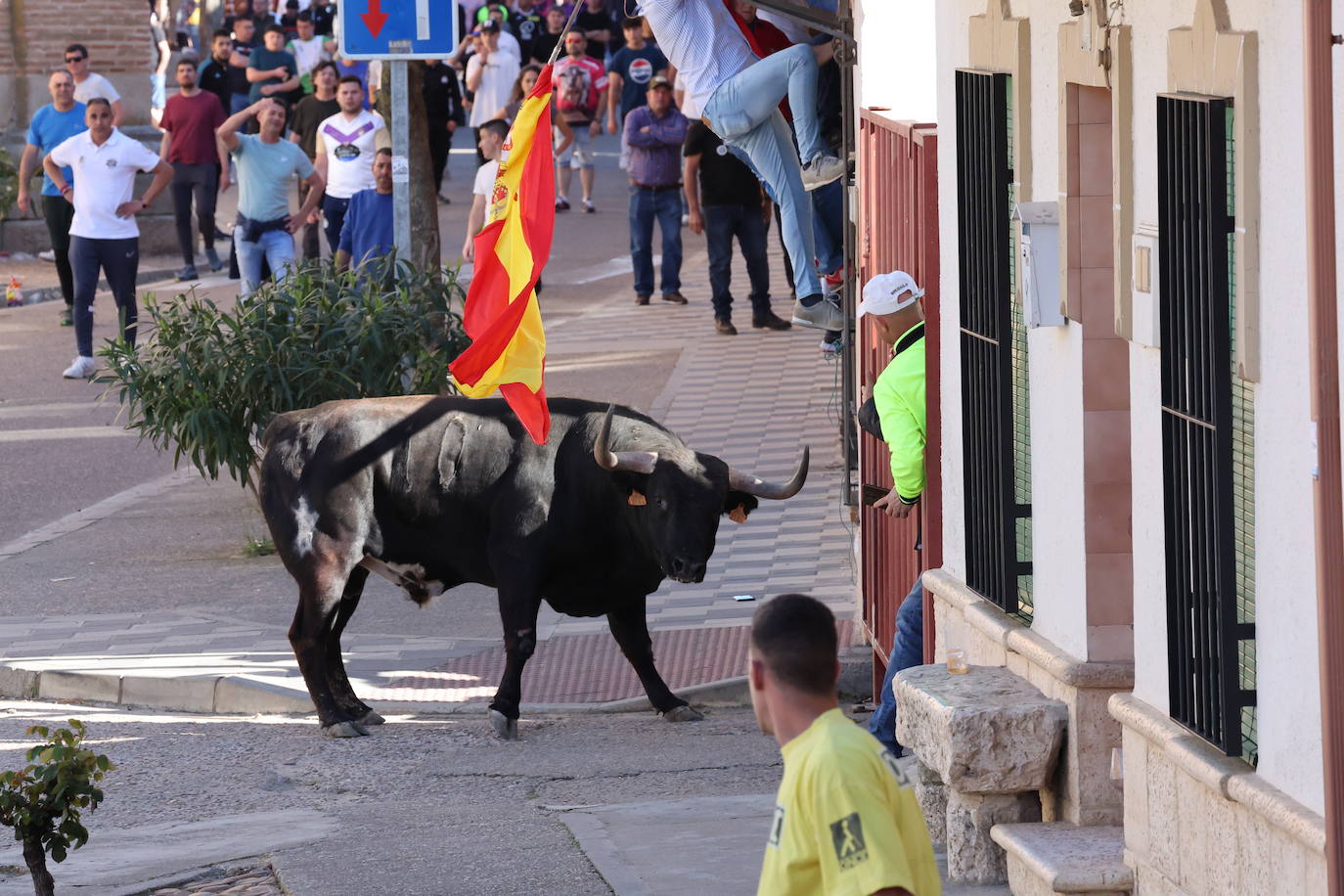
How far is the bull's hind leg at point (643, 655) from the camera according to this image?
1016 centimetres

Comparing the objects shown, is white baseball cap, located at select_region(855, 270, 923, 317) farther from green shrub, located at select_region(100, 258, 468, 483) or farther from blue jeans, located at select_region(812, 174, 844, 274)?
green shrub, located at select_region(100, 258, 468, 483)

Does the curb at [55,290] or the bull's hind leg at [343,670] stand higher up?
the curb at [55,290]

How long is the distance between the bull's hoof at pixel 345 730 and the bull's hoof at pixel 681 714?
1335 mm

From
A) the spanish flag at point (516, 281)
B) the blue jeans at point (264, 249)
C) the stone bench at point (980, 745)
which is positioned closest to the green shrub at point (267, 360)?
the spanish flag at point (516, 281)

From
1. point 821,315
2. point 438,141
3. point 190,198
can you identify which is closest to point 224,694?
point 821,315

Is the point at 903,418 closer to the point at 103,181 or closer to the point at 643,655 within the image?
the point at 643,655

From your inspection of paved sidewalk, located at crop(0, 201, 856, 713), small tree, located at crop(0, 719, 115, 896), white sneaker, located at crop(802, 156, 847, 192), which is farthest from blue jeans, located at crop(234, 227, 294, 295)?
small tree, located at crop(0, 719, 115, 896)

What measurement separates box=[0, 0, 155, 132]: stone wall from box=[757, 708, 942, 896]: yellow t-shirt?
24.9 meters

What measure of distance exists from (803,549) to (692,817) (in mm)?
5264

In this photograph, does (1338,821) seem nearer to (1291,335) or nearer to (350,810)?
(1291,335)

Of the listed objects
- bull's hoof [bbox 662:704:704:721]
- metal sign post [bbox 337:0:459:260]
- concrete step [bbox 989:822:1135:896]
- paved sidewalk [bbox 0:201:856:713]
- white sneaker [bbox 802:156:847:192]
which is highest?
metal sign post [bbox 337:0:459:260]

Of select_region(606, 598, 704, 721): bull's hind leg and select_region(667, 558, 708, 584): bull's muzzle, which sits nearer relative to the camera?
select_region(667, 558, 708, 584): bull's muzzle

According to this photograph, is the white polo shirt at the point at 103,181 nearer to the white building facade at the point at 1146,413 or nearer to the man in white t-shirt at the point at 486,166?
the man in white t-shirt at the point at 486,166

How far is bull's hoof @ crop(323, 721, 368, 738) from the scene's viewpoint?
9992mm
